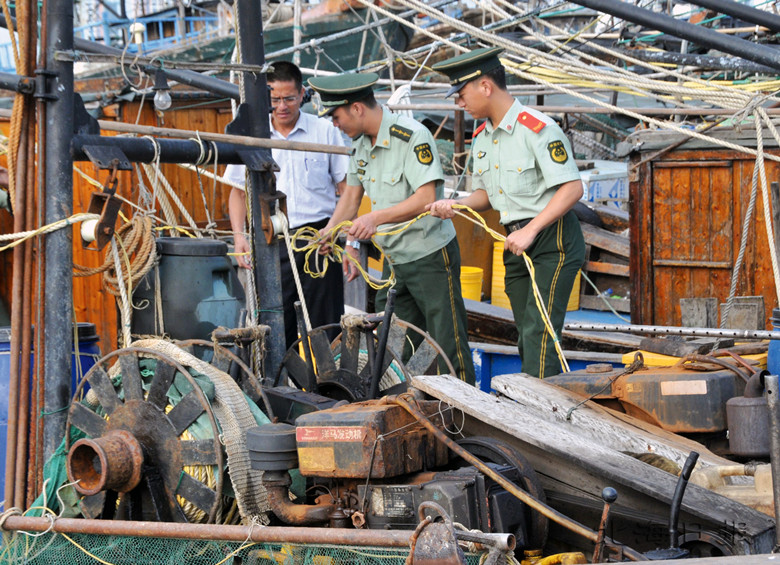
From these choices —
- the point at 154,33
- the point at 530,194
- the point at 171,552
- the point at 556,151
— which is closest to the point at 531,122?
the point at 556,151

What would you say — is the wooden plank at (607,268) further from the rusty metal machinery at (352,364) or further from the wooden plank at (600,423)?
the wooden plank at (600,423)

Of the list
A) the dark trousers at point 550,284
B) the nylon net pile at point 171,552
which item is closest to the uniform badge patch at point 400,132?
the dark trousers at point 550,284

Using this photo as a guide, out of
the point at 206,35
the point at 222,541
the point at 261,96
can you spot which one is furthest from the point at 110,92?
the point at 206,35

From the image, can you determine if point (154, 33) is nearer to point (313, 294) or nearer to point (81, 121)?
point (313, 294)

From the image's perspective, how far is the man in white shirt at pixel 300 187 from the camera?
5.64 metres

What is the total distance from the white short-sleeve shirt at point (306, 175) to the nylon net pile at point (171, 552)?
2721 mm

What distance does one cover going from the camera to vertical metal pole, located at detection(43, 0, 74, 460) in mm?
3799

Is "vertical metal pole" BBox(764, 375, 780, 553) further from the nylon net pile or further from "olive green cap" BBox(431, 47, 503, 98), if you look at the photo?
"olive green cap" BBox(431, 47, 503, 98)

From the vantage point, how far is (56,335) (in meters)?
3.84

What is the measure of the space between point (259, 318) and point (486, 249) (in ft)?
17.9

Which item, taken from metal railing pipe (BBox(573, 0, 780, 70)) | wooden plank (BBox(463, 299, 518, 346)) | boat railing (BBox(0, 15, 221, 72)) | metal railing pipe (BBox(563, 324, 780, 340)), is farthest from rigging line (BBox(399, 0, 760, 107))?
boat railing (BBox(0, 15, 221, 72))

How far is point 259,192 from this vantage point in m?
4.50

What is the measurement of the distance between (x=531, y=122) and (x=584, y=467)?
7.56ft

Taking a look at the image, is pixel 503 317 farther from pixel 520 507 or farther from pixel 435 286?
pixel 520 507
